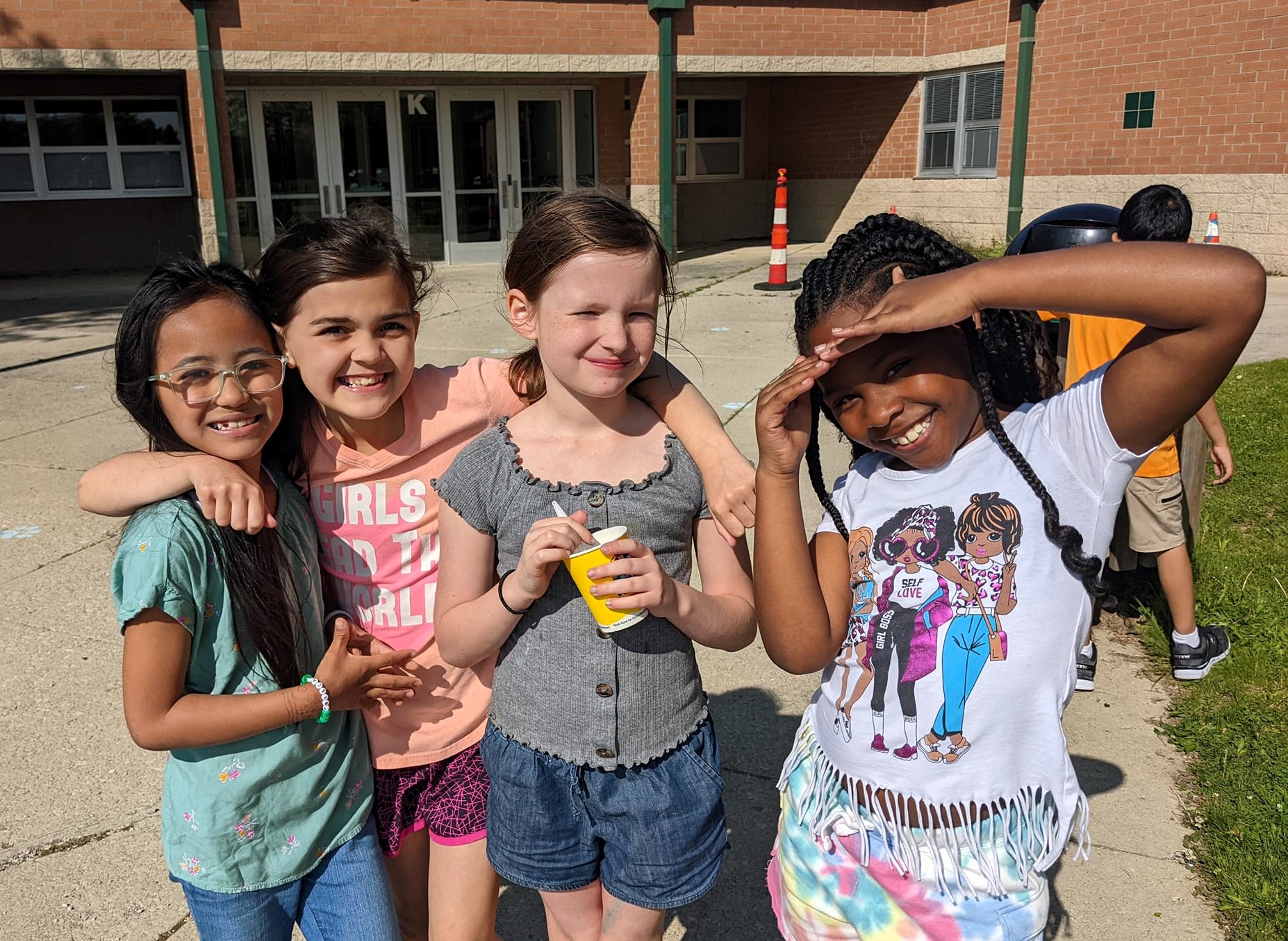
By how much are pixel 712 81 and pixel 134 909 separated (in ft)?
59.4

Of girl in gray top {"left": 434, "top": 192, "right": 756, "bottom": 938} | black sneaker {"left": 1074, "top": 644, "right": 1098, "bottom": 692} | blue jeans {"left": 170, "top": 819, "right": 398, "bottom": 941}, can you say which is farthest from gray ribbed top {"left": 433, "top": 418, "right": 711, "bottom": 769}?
black sneaker {"left": 1074, "top": 644, "right": 1098, "bottom": 692}

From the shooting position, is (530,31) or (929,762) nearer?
(929,762)

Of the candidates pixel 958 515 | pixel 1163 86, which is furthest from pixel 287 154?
pixel 958 515

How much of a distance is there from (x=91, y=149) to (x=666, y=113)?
9.47 m

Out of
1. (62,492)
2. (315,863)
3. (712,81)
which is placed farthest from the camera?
(712,81)

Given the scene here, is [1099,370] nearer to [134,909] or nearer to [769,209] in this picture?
[134,909]

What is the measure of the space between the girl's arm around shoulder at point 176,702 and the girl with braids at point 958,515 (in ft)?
2.71

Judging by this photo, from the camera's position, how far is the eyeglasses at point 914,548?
164 centimetres

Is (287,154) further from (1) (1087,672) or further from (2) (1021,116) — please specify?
(1) (1087,672)

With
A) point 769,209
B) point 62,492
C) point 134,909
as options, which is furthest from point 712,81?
point 134,909

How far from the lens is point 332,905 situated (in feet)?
6.25

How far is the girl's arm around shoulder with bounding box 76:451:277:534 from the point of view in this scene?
1690 millimetres

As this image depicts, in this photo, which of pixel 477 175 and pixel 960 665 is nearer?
pixel 960 665

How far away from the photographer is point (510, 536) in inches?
69.2
